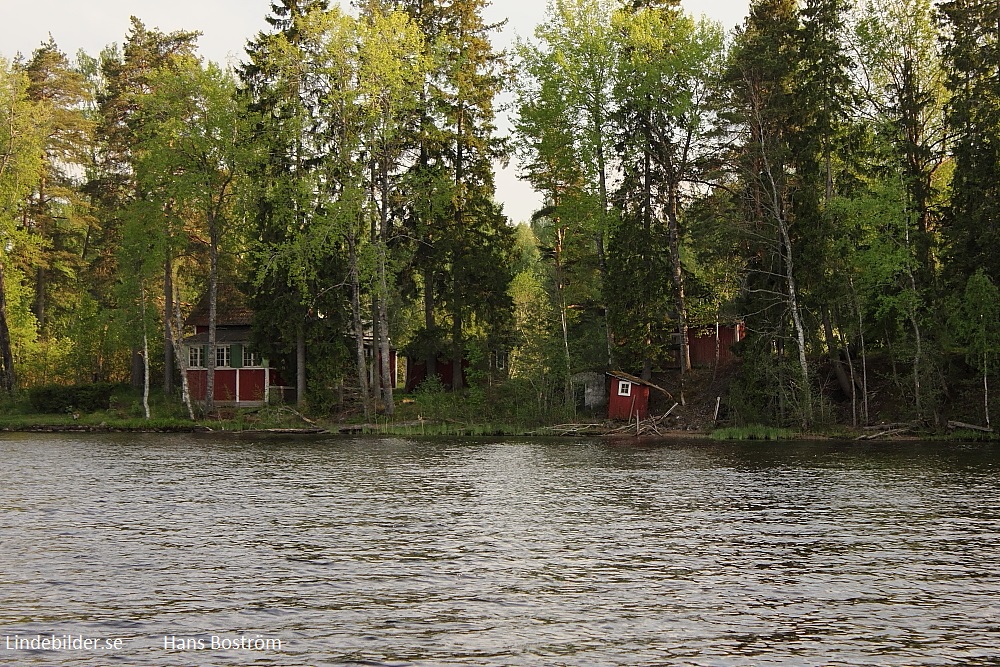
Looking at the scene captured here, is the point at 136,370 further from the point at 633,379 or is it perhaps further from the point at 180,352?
the point at 633,379

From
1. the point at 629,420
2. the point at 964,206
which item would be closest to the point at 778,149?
the point at 964,206

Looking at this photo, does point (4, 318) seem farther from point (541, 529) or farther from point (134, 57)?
point (541, 529)

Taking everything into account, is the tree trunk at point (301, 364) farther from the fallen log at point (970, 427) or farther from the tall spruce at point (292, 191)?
the fallen log at point (970, 427)

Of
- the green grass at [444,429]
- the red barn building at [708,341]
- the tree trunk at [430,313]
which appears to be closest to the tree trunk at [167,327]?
the tree trunk at [430,313]

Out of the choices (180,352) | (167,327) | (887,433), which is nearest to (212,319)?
(180,352)

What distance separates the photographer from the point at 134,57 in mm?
61594

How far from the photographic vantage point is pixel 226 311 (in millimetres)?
60562

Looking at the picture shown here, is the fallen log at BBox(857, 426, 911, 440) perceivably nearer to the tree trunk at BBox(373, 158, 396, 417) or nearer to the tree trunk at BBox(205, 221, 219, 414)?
the tree trunk at BBox(373, 158, 396, 417)

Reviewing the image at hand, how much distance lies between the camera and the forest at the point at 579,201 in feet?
136

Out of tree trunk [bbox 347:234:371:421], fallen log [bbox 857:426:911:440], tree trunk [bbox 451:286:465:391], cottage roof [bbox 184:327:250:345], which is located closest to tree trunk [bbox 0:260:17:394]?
cottage roof [bbox 184:327:250:345]

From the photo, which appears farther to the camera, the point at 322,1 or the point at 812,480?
the point at 322,1

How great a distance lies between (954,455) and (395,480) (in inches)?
734

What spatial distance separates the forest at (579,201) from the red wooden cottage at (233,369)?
208 cm

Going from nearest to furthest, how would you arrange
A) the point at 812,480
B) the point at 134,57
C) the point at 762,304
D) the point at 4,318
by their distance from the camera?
the point at 812,480
the point at 762,304
the point at 4,318
the point at 134,57
